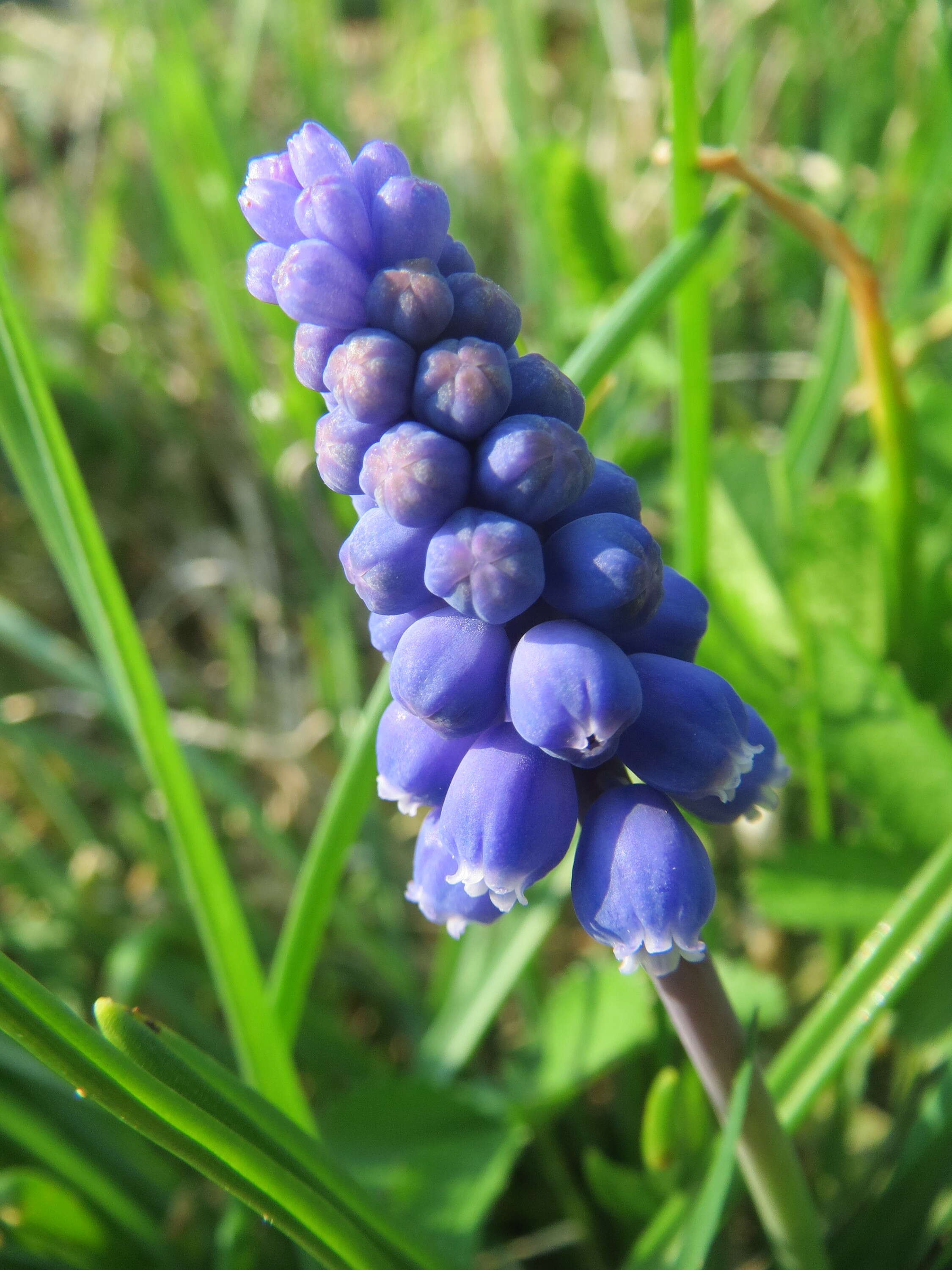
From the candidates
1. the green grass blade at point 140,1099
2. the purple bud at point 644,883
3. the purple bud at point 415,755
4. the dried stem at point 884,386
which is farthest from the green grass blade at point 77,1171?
the dried stem at point 884,386

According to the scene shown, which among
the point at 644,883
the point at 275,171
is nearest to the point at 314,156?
the point at 275,171

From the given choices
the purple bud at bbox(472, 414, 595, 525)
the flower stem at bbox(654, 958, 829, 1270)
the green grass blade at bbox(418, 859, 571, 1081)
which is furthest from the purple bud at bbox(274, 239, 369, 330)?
the green grass blade at bbox(418, 859, 571, 1081)

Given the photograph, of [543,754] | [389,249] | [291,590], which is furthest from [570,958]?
[389,249]

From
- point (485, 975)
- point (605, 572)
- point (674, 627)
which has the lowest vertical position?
point (485, 975)

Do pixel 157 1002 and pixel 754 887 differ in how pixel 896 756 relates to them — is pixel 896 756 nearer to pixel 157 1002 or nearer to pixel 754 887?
pixel 754 887

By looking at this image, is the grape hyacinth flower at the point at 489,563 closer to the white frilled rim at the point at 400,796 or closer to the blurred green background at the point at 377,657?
the white frilled rim at the point at 400,796

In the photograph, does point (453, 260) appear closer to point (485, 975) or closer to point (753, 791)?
point (753, 791)
